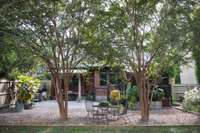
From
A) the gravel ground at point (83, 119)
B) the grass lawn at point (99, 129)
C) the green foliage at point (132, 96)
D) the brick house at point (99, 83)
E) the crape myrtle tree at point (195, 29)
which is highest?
the crape myrtle tree at point (195, 29)

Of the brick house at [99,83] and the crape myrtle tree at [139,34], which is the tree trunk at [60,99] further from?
the brick house at [99,83]

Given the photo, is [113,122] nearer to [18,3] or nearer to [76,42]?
[76,42]

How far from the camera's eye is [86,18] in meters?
12.1

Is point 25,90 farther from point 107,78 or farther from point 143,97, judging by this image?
point 107,78

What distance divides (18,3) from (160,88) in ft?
40.3

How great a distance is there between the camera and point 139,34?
1221 centimetres

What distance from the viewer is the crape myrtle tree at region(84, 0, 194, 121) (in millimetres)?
11453

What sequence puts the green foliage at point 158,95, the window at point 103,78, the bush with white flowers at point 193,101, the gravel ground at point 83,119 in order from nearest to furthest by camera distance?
the gravel ground at point 83,119 < the bush with white flowers at point 193,101 < the green foliage at point 158,95 < the window at point 103,78

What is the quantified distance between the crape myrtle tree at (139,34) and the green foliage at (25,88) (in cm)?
666

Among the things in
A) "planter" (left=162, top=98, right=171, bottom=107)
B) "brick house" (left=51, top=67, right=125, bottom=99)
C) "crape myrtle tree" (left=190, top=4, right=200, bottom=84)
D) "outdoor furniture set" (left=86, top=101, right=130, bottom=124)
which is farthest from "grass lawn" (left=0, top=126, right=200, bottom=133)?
"brick house" (left=51, top=67, right=125, bottom=99)

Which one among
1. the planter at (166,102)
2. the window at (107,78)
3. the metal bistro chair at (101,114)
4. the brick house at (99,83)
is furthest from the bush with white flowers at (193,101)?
the window at (107,78)

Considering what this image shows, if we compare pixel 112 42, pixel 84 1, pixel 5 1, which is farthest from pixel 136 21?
pixel 5 1

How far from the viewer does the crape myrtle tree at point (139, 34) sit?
11453 mm

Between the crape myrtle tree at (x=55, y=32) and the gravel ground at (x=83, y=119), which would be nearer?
the crape myrtle tree at (x=55, y=32)
